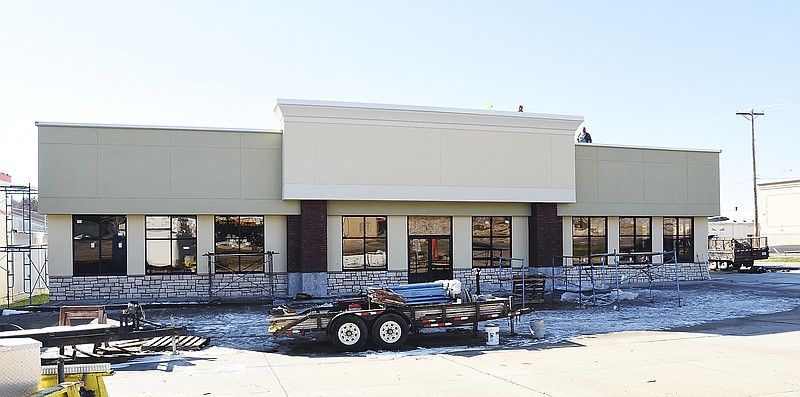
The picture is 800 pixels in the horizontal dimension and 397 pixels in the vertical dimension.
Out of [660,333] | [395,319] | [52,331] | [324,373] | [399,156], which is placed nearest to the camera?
[52,331]

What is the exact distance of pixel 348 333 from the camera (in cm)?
1501

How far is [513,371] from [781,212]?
6107 centimetres

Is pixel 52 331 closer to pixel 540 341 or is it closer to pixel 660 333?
pixel 540 341

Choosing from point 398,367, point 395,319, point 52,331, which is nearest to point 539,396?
point 398,367

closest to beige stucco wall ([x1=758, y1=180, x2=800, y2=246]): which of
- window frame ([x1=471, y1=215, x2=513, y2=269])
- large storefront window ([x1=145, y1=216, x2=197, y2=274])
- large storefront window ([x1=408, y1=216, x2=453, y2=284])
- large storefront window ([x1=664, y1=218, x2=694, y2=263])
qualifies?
large storefront window ([x1=664, y1=218, x2=694, y2=263])

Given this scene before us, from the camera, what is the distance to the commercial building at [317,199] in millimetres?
24047

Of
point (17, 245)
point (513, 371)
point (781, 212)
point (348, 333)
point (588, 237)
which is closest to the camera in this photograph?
point (513, 371)

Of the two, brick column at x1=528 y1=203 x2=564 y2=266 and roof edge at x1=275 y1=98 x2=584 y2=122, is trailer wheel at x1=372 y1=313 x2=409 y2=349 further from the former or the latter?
brick column at x1=528 y1=203 x2=564 y2=266

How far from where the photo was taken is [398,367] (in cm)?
1286

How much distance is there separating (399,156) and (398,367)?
14.0m

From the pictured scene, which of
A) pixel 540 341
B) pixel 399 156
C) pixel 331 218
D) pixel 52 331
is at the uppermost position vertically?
pixel 399 156

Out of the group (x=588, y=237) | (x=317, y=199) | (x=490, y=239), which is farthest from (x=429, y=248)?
(x=588, y=237)

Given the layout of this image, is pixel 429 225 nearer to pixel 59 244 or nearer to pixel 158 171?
pixel 158 171

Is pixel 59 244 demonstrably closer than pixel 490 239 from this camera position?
Yes
